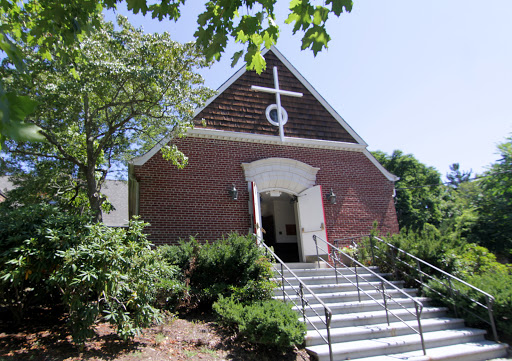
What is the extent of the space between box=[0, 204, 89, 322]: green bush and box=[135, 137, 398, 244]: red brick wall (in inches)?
121

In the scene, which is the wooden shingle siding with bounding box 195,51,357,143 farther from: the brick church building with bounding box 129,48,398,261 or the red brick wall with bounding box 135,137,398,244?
the red brick wall with bounding box 135,137,398,244

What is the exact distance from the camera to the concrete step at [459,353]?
4991mm

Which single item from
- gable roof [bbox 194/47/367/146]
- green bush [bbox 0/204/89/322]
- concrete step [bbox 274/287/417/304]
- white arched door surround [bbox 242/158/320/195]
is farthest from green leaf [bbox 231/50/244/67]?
white arched door surround [bbox 242/158/320/195]

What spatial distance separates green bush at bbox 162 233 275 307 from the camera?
6.40 meters

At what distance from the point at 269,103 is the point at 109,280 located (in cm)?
766

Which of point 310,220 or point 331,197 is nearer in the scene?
point 310,220

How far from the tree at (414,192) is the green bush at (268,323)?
17.4m

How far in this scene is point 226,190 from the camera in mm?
9344

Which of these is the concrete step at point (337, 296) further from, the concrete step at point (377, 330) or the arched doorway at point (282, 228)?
the arched doorway at point (282, 228)

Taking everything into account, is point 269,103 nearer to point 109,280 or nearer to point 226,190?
point 226,190

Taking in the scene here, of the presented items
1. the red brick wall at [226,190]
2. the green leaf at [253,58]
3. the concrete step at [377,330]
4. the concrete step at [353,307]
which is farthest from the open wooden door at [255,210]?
the green leaf at [253,58]

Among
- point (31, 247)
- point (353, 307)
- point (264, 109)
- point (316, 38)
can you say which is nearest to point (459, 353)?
point (353, 307)

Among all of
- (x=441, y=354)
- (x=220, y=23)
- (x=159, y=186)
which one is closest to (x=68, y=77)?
(x=159, y=186)

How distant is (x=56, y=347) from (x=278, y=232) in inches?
377
